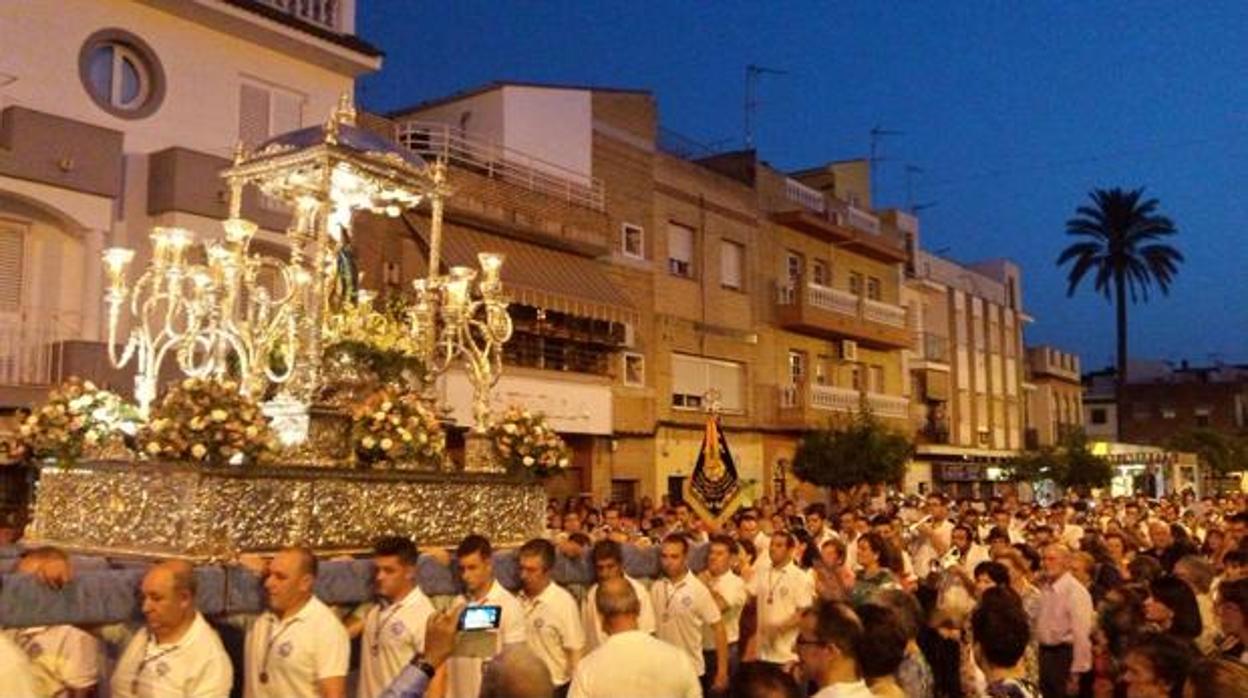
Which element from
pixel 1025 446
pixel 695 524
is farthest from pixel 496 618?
pixel 1025 446

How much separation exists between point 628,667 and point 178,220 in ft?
45.0

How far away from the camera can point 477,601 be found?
6.51 meters

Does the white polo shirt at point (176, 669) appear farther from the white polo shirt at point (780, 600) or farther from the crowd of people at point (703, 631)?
the white polo shirt at point (780, 600)

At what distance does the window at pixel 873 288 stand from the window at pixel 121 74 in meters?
23.7

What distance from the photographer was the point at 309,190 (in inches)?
415

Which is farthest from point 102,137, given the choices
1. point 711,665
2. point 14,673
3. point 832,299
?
point 832,299

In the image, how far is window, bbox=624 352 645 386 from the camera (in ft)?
85.7

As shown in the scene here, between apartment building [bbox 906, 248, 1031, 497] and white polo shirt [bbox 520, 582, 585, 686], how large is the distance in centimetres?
3145

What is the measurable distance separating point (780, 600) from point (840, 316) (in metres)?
24.4

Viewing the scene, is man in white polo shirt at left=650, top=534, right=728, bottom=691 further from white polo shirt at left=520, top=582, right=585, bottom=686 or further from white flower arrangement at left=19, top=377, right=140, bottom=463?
white flower arrangement at left=19, top=377, right=140, bottom=463

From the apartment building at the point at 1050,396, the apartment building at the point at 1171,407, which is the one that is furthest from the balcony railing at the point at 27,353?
the apartment building at the point at 1171,407

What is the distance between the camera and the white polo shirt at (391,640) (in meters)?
5.96

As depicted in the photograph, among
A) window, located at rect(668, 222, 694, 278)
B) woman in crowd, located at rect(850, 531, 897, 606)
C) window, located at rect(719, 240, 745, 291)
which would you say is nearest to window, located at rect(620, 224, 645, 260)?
window, located at rect(668, 222, 694, 278)

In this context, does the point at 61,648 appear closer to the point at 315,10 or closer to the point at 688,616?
the point at 688,616
